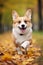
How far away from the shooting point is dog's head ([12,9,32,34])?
236 cm

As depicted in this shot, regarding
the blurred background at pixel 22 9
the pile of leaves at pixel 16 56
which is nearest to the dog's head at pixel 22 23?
the pile of leaves at pixel 16 56

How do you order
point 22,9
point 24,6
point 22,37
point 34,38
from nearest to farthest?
point 22,37 → point 34,38 → point 22,9 → point 24,6

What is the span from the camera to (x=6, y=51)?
247cm

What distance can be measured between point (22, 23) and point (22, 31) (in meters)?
0.11

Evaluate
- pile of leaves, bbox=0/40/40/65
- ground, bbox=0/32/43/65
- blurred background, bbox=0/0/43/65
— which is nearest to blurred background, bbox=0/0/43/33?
blurred background, bbox=0/0/43/65

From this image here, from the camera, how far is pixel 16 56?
2.39 metres

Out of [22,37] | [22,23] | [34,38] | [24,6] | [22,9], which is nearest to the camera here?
[22,23]

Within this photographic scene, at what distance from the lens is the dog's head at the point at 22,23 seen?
236cm

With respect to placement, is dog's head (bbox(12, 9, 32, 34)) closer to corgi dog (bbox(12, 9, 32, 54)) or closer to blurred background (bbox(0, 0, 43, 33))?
corgi dog (bbox(12, 9, 32, 54))

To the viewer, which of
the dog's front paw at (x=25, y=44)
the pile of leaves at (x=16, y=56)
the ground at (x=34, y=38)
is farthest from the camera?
the ground at (x=34, y=38)

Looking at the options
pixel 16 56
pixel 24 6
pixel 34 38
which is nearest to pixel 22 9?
pixel 24 6

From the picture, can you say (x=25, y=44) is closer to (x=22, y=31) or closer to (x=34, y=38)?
(x=22, y=31)

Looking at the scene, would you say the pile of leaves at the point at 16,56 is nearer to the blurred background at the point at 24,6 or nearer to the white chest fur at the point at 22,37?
the white chest fur at the point at 22,37

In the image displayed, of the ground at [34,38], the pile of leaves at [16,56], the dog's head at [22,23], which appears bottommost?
the pile of leaves at [16,56]
